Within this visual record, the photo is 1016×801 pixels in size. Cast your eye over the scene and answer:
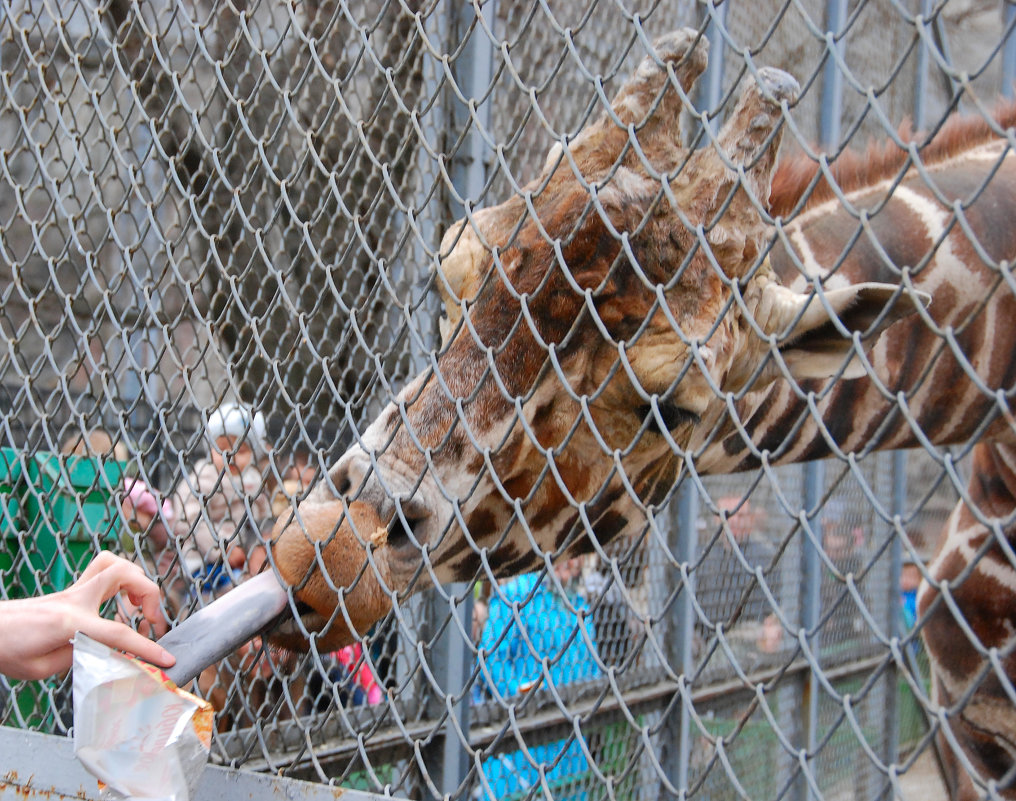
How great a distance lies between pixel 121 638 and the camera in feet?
5.56

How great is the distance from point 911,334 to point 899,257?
0.73 feet

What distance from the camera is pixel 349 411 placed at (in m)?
2.13

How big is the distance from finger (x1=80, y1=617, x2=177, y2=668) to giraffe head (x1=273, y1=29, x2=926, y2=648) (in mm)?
355

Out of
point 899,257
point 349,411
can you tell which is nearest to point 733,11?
point 899,257

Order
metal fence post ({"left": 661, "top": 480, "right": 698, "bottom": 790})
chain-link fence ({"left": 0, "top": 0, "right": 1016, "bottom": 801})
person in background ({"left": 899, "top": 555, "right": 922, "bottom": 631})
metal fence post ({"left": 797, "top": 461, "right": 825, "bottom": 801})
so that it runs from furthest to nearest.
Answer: person in background ({"left": 899, "top": 555, "right": 922, "bottom": 631}) < metal fence post ({"left": 797, "top": 461, "right": 825, "bottom": 801}) < metal fence post ({"left": 661, "top": 480, "right": 698, "bottom": 790}) < chain-link fence ({"left": 0, "top": 0, "right": 1016, "bottom": 801})

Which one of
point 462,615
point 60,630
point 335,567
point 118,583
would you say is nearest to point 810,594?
point 462,615

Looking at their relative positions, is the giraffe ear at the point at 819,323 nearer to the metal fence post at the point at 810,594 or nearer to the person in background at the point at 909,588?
the metal fence post at the point at 810,594

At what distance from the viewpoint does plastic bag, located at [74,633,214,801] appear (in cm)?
161

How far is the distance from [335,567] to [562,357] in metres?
0.73

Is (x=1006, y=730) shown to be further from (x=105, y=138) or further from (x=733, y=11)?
(x=733, y=11)

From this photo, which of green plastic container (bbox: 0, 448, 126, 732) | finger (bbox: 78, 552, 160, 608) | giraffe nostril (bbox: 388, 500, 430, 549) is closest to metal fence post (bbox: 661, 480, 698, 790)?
green plastic container (bbox: 0, 448, 126, 732)

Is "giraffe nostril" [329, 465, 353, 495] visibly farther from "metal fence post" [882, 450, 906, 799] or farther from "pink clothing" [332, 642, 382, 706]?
"metal fence post" [882, 450, 906, 799]

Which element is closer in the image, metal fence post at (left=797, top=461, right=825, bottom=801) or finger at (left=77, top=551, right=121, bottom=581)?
finger at (left=77, top=551, right=121, bottom=581)

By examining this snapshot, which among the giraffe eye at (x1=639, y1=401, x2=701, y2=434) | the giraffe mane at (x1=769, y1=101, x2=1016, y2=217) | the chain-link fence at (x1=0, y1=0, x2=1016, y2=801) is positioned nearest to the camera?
the chain-link fence at (x1=0, y1=0, x2=1016, y2=801)
